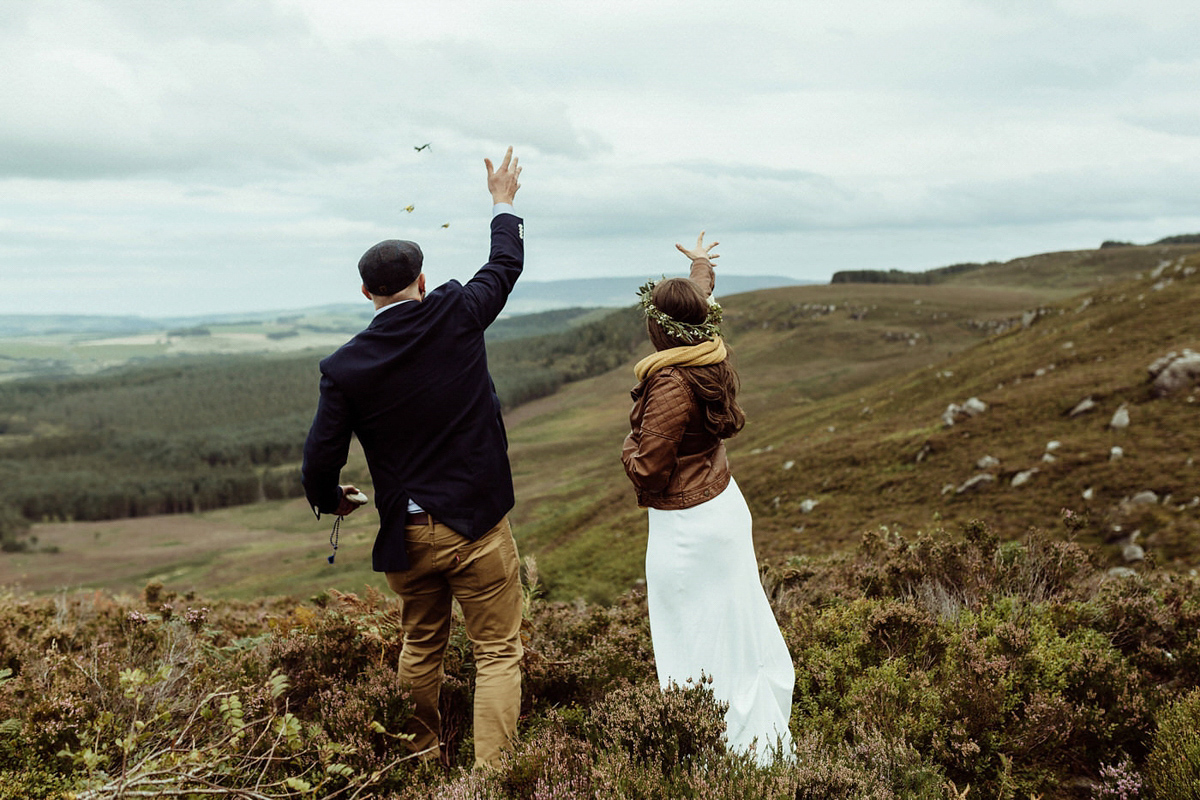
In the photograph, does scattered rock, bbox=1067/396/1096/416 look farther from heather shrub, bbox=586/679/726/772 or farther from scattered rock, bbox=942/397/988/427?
heather shrub, bbox=586/679/726/772

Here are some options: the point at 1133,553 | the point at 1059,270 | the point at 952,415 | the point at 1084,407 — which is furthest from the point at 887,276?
the point at 1133,553

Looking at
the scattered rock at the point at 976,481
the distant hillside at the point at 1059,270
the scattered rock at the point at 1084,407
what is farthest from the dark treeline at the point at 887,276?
the scattered rock at the point at 976,481

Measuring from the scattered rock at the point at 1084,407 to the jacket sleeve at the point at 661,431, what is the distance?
68.3 feet

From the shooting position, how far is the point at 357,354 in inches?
154

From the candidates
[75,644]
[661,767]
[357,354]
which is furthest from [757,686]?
[75,644]

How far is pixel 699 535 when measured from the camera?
165 inches

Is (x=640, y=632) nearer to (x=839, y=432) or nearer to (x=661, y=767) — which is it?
(x=661, y=767)

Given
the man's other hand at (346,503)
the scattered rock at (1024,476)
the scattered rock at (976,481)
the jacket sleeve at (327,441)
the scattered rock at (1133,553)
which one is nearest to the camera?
the jacket sleeve at (327,441)

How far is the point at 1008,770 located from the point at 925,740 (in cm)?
46

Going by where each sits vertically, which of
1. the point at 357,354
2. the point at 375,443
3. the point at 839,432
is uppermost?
the point at 357,354

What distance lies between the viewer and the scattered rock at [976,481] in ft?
61.8

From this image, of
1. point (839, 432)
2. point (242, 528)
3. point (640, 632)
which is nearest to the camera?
point (640, 632)

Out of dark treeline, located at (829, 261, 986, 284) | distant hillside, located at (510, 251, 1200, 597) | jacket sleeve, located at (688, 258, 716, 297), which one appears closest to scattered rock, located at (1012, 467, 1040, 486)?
distant hillside, located at (510, 251, 1200, 597)

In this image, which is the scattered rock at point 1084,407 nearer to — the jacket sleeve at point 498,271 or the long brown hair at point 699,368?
the long brown hair at point 699,368
